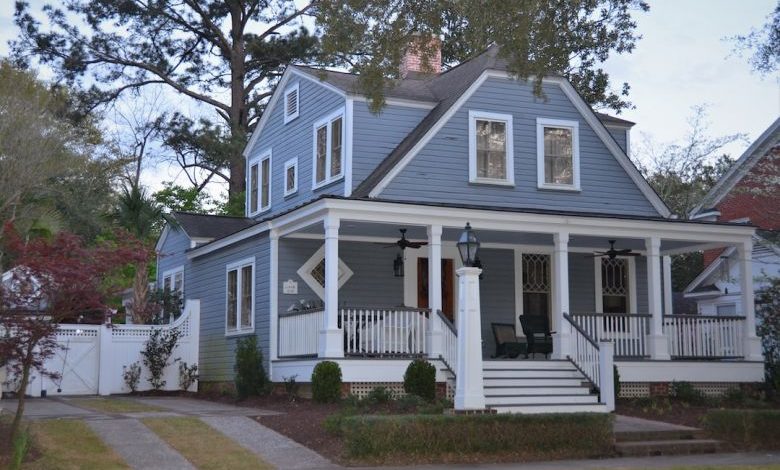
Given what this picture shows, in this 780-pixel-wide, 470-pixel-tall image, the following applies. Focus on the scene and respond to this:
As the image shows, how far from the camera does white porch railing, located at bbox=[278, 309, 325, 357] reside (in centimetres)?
1852

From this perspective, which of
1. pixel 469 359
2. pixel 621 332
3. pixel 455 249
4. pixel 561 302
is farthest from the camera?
pixel 455 249

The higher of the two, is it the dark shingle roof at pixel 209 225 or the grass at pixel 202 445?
the dark shingle roof at pixel 209 225

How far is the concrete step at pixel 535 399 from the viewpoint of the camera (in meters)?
16.8

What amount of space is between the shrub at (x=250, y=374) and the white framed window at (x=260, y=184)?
6203 mm

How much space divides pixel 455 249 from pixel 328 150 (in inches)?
142

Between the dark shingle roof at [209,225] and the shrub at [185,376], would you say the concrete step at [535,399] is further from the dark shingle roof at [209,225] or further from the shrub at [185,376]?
the dark shingle roof at [209,225]

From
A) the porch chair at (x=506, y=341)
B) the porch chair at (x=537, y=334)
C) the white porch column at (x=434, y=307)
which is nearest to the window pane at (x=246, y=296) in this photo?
the white porch column at (x=434, y=307)

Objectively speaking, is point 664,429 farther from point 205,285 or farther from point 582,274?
point 205,285

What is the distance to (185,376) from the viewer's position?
911 inches

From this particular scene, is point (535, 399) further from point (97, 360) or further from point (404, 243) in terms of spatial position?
point (97, 360)

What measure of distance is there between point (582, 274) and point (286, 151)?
26.0ft

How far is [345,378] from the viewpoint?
57.9 ft

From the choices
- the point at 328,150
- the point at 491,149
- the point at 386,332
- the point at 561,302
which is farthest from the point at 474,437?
the point at 328,150

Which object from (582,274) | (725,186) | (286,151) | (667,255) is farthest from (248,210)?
(725,186)
